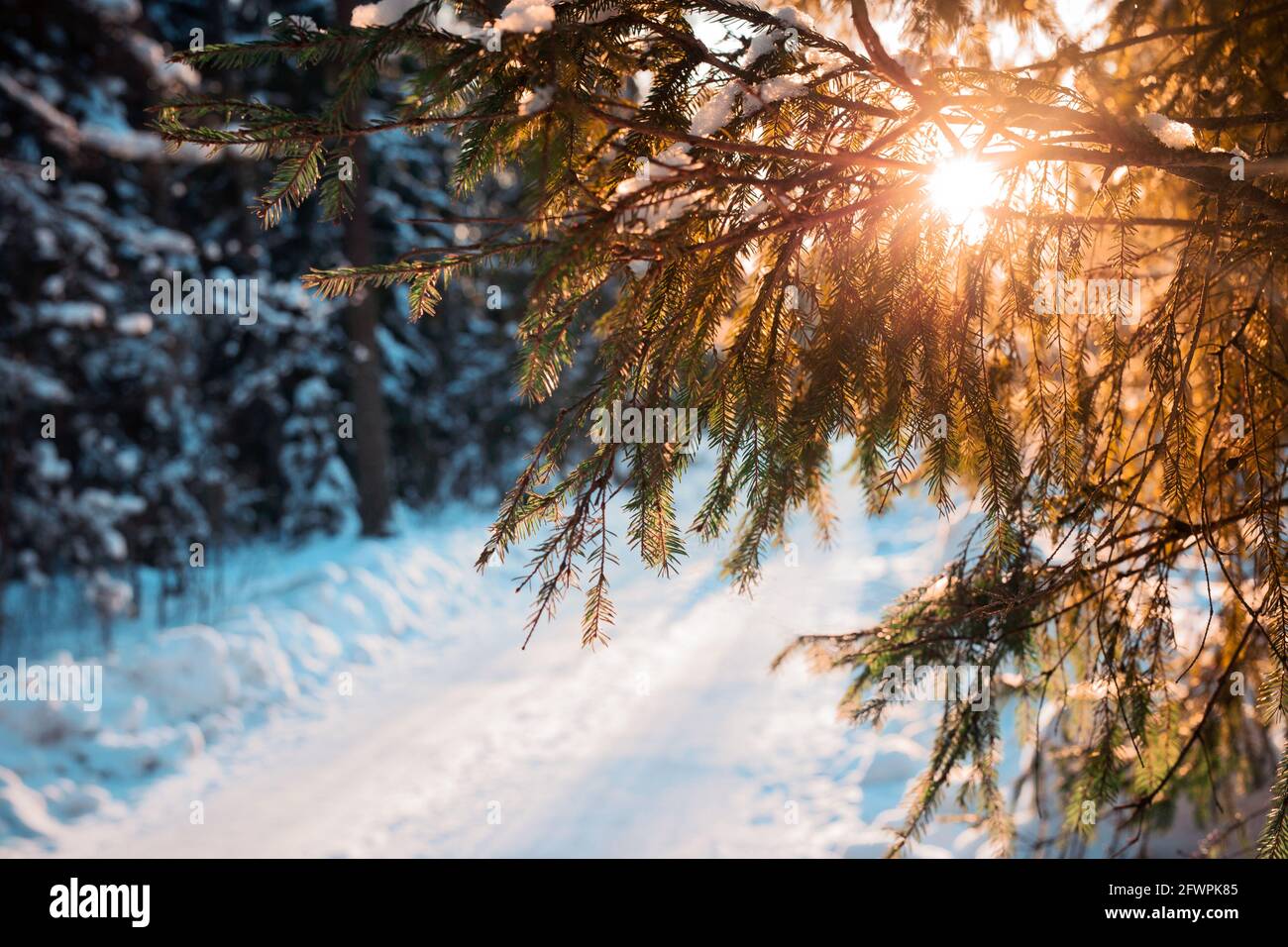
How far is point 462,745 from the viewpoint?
6.34 metres

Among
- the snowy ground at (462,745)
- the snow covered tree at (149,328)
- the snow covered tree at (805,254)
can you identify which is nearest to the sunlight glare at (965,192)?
the snow covered tree at (805,254)

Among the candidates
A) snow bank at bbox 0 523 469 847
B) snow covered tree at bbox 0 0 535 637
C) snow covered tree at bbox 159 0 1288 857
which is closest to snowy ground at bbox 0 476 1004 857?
snow bank at bbox 0 523 469 847

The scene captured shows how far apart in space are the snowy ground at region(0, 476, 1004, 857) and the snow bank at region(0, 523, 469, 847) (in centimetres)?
2

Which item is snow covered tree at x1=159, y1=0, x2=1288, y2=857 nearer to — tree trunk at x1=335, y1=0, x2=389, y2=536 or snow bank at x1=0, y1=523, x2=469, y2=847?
snow bank at x1=0, y1=523, x2=469, y2=847

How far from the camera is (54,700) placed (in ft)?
20.7

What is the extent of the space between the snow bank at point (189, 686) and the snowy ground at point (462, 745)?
2 cm

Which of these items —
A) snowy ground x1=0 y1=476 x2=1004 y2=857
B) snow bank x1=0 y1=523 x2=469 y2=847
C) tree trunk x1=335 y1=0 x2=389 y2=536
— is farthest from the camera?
tree trunk x1=335 y1=0 x2=389 y2=536

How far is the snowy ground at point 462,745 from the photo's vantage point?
16.8 ft

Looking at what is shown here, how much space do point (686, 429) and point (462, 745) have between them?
5.08m

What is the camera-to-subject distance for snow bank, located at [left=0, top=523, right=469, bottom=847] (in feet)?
18.4

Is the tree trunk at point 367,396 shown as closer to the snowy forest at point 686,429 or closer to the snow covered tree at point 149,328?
the snowy forest at point 686,429

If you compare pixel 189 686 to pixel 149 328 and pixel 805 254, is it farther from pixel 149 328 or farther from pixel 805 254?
pixel 805 254

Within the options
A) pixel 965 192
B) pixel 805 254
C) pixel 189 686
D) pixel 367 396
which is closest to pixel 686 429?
pixel 805 254

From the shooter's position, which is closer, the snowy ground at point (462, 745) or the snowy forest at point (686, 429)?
the snowy forest at point (686, 429)
